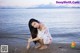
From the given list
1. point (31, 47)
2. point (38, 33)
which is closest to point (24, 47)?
point (31, 47)

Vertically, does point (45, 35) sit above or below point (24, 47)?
above

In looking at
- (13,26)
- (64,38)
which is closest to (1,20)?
(13,26)

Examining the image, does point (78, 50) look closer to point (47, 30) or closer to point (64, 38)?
point (64, 38)

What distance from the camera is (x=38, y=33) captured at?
3.33 meters

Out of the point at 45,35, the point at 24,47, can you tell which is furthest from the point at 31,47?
the point at 45,35

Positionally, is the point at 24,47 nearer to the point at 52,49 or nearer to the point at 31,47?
the point at 31,47

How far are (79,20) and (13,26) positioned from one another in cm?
75

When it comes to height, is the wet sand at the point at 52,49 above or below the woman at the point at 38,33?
below

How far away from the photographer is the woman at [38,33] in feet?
10.9

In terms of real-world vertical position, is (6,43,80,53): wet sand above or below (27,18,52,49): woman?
below

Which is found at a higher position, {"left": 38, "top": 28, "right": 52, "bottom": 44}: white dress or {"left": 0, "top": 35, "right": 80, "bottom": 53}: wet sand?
{"left": 38, "top": 28, "right": 52, "bottom": 44}: white dress

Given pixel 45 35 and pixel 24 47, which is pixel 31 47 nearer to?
pixel 24 47

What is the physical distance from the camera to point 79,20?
3.30m

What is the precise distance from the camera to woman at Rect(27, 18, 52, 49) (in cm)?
332
